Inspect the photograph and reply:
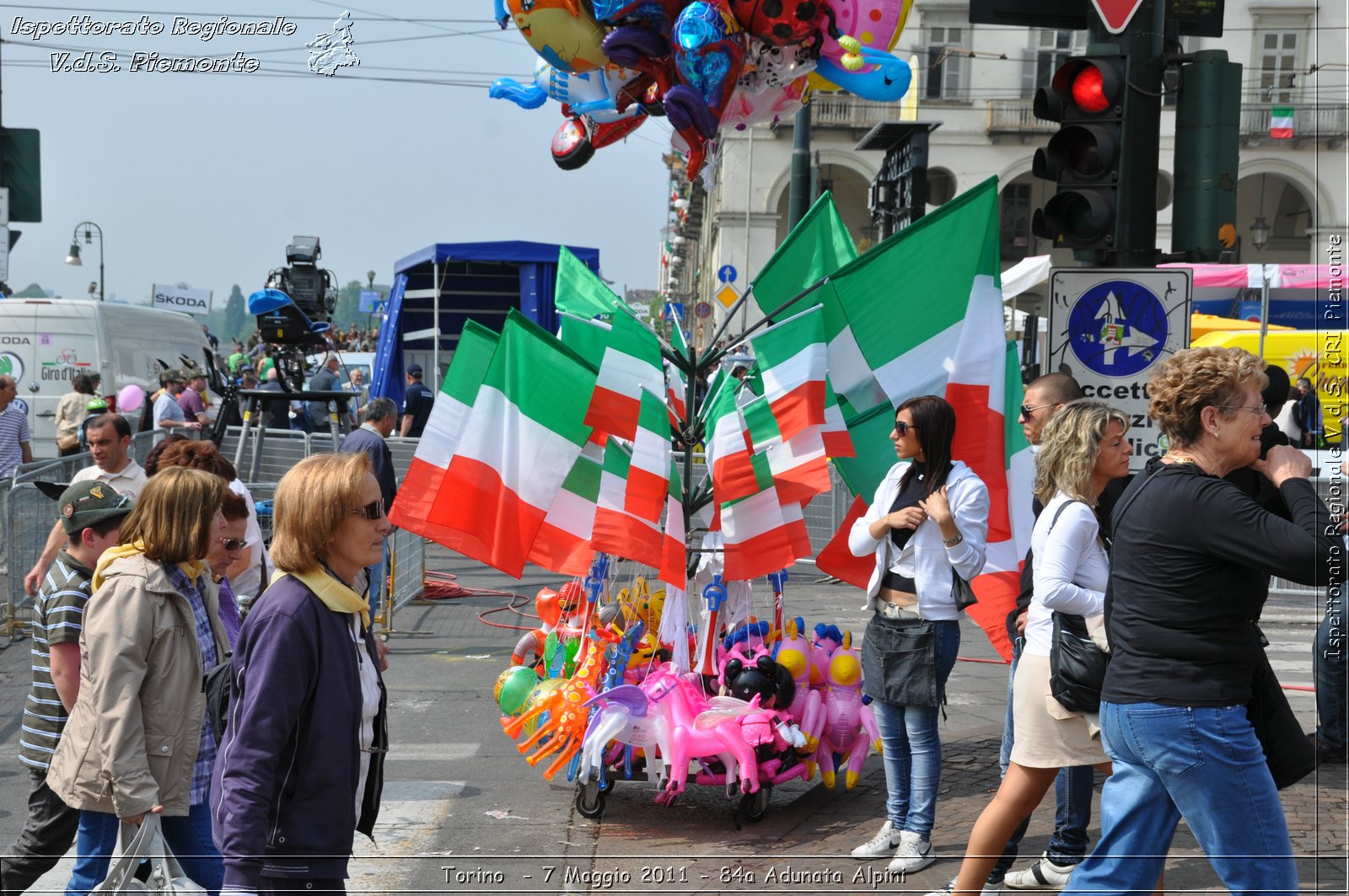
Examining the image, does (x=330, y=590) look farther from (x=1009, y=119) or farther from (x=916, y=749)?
(x=1009, y=119)

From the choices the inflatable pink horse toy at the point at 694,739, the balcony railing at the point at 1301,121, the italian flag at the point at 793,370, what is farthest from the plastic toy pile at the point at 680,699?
the balcony railing at the point at 1301,121

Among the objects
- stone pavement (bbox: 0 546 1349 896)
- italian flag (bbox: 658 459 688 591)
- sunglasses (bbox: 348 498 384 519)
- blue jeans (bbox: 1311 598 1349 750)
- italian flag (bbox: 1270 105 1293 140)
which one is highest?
italian flag (bbox: 1270 105 1293 140)

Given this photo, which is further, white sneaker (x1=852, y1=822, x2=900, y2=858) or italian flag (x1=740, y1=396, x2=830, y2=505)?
italian flag (x1=740, y1=396, x2=830, y2=505)

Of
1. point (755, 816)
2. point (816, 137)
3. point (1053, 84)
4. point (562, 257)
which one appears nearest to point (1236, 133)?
point (1053, 84)

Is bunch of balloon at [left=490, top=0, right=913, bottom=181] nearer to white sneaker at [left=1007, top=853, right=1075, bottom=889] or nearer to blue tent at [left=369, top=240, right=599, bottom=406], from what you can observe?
white sneaker at [left=1007, top=853, right=1075, bottom=889]

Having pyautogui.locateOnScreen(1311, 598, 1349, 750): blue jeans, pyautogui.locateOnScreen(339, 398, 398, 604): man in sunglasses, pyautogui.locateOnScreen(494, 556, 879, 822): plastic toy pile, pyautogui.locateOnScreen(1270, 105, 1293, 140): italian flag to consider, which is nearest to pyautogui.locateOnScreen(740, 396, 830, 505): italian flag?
pyautogui.locateOnScreen(494, 556, 879, 822): plastic toy pile

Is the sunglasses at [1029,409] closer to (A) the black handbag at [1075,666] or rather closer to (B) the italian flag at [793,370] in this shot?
(B) the italian flag at [793,370]

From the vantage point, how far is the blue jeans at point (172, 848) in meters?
3.77

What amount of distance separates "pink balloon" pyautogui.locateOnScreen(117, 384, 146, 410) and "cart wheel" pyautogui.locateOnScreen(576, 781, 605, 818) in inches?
502

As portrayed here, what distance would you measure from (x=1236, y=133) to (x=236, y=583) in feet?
16.1

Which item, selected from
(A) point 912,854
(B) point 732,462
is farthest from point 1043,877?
(B) point 732,462

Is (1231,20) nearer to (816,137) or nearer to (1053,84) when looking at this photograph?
(816,137)

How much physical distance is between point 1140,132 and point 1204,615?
11.4 ft

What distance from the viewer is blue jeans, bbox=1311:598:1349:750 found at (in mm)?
6680
